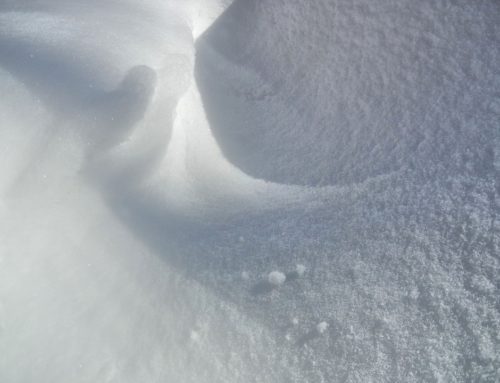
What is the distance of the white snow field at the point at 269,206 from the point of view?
4.04 feet

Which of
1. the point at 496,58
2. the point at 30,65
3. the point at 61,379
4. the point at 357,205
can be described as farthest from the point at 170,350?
the point at 30,65

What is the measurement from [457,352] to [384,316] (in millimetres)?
226

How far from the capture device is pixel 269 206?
5.62ft

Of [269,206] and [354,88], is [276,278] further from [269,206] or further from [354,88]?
[354,88]

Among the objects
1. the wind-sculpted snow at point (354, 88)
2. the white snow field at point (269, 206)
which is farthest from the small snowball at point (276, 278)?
the wind-sculpted snow at point (354, 88)

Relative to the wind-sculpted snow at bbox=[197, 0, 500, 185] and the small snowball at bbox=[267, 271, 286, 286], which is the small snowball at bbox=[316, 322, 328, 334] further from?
the wind-sculpted snow at bbox=[197, 0, 500, 185]

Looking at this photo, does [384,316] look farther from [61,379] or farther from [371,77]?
[61,379]

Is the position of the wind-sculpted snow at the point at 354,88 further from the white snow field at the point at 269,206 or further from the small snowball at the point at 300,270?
the small snowball at the point at 300,270

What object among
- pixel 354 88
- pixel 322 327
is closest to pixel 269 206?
pixel 322 327

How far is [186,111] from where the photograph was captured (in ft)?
7.72

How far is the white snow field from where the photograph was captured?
123cm

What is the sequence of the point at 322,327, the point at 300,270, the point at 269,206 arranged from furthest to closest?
the point at 269,206
the point at 300,270
the point at 322,327

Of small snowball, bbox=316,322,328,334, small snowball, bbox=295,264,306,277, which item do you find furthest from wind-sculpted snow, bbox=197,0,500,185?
small snowball, bbox=316,322,328,334

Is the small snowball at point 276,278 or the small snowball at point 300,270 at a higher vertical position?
the small snowball at point 300,270
